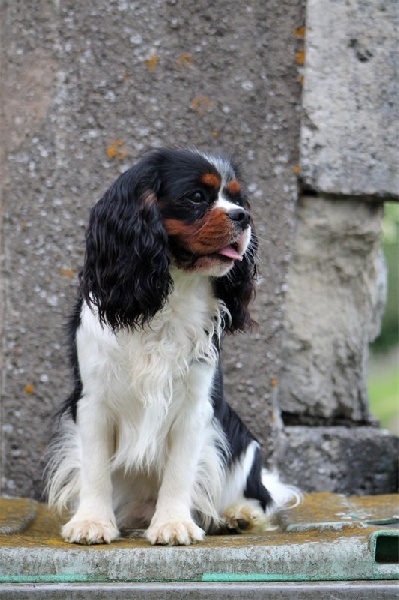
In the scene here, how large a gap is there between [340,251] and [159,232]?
148 cm

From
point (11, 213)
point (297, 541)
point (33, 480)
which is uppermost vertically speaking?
point (11, 213)

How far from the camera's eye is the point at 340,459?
452cm

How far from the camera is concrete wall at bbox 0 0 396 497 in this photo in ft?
13.9

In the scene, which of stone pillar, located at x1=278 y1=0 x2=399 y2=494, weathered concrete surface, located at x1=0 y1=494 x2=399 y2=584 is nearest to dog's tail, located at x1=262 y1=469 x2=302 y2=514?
stone pillar, located at x1=278 y1=0 x2=399 y2=494

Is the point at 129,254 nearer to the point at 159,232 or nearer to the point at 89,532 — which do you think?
the point at 159,232

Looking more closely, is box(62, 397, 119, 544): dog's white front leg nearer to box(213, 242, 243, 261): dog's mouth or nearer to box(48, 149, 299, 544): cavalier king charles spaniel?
box(48, 149, 299, 544): cavalier king charles spaniel

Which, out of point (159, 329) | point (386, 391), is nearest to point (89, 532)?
point (159, 329)

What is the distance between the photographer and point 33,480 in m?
4.32

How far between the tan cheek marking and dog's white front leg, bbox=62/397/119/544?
64 cm

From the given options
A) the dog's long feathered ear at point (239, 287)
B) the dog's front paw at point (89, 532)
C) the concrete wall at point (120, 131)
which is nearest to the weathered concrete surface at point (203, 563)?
the dog's front paw at point (89, 532)

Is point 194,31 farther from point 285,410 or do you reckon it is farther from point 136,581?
point 136,581

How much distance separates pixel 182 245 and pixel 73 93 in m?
1.23

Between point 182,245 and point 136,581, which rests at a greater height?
point 182,245

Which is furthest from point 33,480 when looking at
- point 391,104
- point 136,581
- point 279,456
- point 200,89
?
point 391,104
